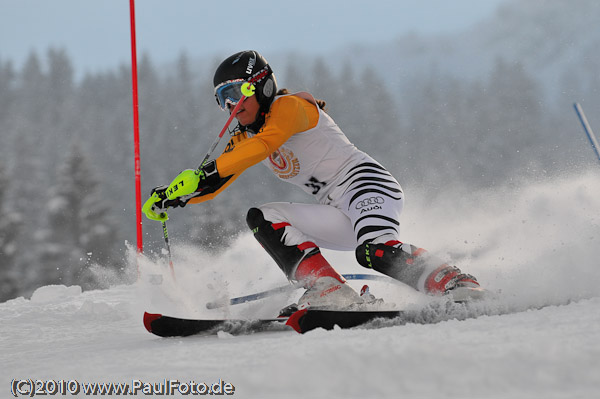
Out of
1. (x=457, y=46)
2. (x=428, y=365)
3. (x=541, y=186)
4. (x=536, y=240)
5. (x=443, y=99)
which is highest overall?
(x=457, y=46)

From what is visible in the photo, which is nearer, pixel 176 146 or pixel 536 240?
pixel 536 240

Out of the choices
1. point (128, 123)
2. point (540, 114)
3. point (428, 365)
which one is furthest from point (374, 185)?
point (128, 123)

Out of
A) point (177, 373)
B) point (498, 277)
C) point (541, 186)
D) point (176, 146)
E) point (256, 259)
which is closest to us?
point (177, 373)

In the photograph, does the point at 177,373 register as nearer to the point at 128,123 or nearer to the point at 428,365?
the point at 428,365

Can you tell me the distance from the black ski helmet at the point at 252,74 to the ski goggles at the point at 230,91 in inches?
0.8

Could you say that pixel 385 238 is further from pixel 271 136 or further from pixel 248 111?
pixel 248 111

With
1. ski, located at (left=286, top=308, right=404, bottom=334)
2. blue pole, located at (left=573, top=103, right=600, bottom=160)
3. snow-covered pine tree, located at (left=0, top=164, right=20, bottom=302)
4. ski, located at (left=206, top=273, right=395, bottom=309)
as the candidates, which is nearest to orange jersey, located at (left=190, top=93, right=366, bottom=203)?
ski, located at (left=206, top=273, right=395, bottom=309)

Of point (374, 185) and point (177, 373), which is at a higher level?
point (374, 185)

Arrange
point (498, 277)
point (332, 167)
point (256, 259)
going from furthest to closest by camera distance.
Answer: point (256, 259)
point (332, 167)
point (498, 277)

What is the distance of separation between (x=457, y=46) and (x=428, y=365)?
435ft

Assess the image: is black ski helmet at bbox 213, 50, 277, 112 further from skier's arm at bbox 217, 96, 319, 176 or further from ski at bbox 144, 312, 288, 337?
ski at bbox 144, 312, 288, 337

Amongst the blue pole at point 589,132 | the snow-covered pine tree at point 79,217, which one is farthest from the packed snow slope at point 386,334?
the snow-covered pine tree at point 79,217

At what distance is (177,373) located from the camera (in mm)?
1612

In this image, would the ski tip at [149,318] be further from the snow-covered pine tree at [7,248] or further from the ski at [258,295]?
the snow-covered pine tree at [7,248]
